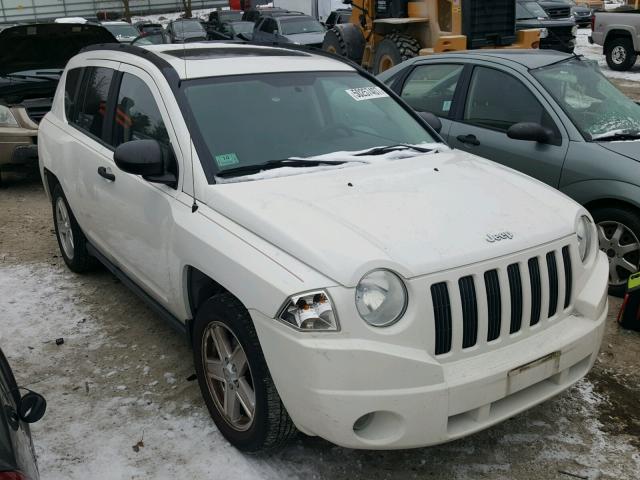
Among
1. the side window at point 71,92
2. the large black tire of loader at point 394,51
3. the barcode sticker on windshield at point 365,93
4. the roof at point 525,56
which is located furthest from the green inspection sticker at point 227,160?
the large black tire of loader at point 394,51

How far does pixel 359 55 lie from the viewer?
1457 cm

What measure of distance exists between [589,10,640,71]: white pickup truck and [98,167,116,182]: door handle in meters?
15.6

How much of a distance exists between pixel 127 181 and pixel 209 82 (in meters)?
0.75

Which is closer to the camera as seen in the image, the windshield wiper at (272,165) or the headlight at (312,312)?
the headlight at (312,312)

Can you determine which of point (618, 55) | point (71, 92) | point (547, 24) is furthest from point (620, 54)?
point (71, 92)

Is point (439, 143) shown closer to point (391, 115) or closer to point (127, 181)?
point (391, 115)

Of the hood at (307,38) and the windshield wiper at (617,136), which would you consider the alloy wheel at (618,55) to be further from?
the windshield wiper at (617,136)

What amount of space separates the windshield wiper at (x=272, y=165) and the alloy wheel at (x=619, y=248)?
2.25 meters

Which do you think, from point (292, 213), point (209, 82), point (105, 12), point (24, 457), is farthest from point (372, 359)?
point (105, 12)

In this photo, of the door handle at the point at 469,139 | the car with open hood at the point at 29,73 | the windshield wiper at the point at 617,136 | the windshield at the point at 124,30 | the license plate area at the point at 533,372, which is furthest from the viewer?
the windshield at the point at 124,30

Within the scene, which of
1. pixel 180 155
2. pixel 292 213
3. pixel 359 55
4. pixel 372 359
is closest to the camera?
pixel 372 359

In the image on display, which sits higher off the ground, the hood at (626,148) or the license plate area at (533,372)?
the hood at (626,148)

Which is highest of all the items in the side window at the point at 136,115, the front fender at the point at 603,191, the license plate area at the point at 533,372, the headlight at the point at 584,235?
the side window at the point at 136,115

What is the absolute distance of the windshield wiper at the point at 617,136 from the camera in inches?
193
